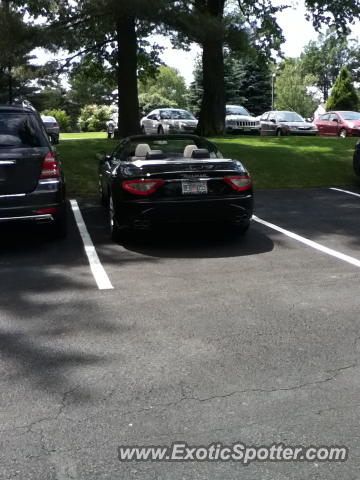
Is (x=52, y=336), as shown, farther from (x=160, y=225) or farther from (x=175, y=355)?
(x=160, y=225)

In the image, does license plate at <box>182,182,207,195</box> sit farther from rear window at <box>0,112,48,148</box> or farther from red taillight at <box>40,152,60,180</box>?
rear window at <box>0,112,48,148</box>

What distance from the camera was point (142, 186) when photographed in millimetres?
7445

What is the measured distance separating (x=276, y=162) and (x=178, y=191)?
27.3 feet

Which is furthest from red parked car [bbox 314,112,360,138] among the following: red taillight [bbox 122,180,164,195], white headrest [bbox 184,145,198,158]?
red taillight [bbox 122,180,164,195]

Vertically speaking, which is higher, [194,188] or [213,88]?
[213,88]

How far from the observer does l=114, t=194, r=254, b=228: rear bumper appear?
292 inches

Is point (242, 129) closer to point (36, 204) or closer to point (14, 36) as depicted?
point (14, 36)

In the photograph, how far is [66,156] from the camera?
15.7 m

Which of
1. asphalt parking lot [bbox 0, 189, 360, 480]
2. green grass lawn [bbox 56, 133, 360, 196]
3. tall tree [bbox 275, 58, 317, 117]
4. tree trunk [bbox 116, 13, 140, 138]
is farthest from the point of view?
tall tree [bbox 275, 58, 317, 117]

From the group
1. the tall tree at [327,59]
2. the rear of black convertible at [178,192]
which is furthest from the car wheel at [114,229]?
the tall tree at [327,59]

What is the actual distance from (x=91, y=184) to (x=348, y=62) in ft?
350

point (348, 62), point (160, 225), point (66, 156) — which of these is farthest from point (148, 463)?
point (348, 62)

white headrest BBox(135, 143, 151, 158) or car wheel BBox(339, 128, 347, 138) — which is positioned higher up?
white headrest BBox(135, 143, 151, 158)

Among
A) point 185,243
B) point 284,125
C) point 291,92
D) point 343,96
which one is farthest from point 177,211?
point 291,92
